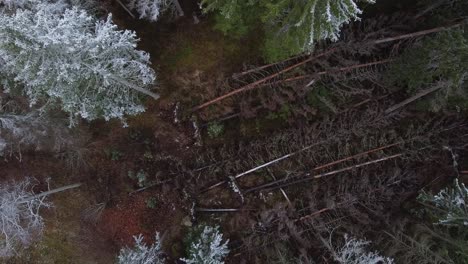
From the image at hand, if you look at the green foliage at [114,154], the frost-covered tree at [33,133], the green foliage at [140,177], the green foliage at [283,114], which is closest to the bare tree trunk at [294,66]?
the green foliage at [283,114]

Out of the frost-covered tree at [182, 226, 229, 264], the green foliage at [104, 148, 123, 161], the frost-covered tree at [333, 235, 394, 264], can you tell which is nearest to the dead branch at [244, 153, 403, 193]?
the frost-covered tree at [182, 226, 229, 264]

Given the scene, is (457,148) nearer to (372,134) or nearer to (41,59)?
(372,134)

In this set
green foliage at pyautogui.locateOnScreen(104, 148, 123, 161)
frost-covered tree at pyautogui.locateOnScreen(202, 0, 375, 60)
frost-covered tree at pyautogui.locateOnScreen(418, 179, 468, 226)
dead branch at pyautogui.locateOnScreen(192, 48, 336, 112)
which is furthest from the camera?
green foliage at pyautogui.locateOnScreen(104, 148, 123, 161)

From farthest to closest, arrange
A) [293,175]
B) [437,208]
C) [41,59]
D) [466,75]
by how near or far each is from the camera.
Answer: [293,175] < [437,208] < [466,75] < [41,59]

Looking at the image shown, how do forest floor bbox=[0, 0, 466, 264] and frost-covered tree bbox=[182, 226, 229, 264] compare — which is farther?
forest floor bbox=[0, 0, 466, 264]

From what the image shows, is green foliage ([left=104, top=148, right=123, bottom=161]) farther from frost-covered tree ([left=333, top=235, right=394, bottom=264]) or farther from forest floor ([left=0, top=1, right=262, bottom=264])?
frost-covered tree ([left=333, top=235, right=394, bottom=264])

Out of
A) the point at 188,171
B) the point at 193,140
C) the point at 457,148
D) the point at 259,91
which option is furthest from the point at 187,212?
the point at 457,148

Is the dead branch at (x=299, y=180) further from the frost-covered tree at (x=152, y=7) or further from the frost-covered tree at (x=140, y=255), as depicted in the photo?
the frost-covered tree at (x=152, y=7)

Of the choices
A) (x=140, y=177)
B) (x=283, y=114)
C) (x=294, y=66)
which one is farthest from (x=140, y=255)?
(x=294, y=66)
